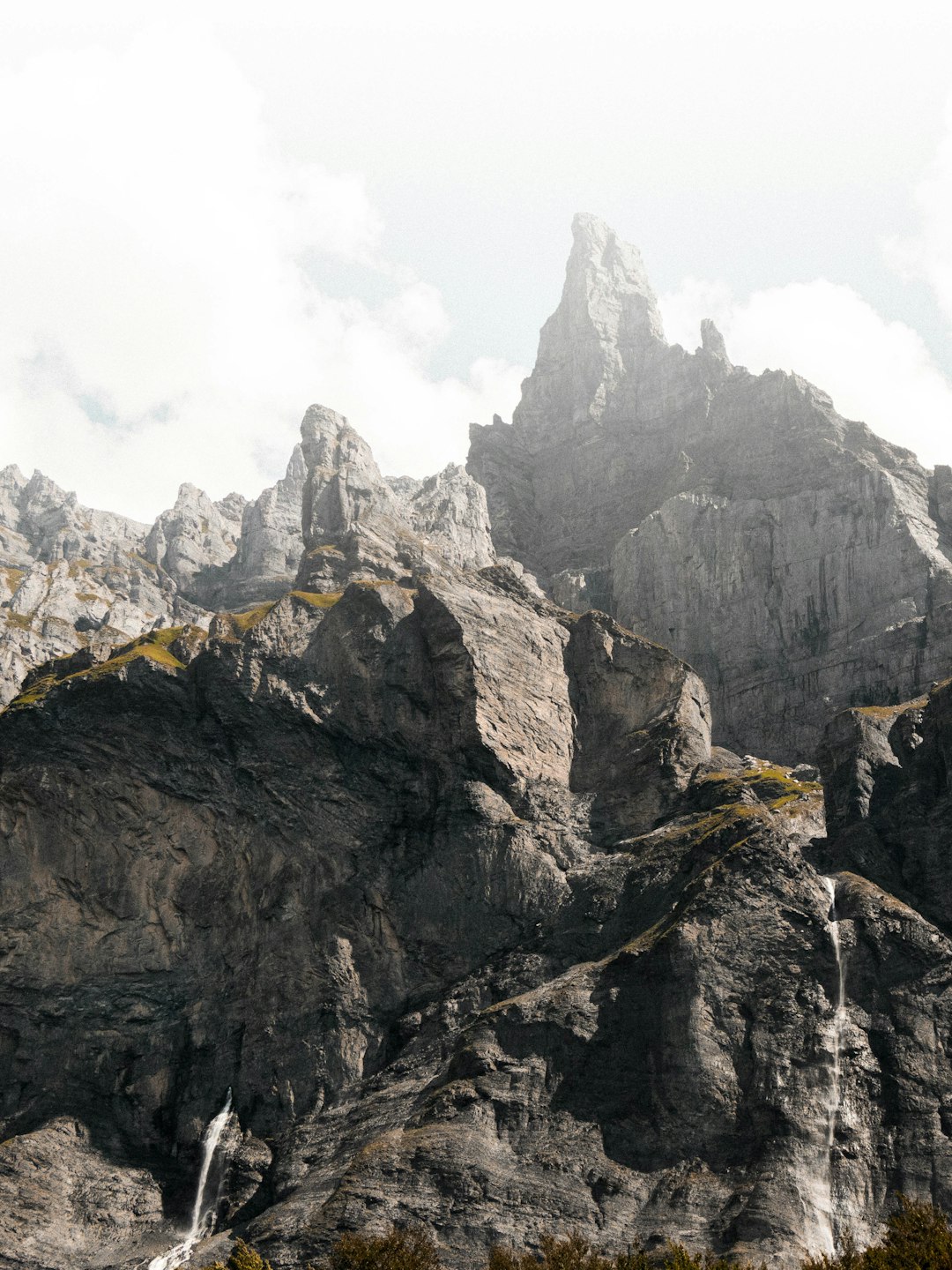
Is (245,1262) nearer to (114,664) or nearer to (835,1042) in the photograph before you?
(835,1042)

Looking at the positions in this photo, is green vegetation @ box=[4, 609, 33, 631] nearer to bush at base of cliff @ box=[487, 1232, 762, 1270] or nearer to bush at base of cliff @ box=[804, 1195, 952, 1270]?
bush at base of cliff @ box=[487, 1232, 762, 1270]

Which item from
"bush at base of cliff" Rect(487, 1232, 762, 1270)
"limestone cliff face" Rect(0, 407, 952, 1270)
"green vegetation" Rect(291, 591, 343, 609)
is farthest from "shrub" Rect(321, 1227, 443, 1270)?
"green vegetation" Rect(291, 591, 343, 609)

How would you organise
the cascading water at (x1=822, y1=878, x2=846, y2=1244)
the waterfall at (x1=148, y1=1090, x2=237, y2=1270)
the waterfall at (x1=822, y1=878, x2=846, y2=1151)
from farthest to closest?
the waterfall at (x1=148, y1=1090, x2=237, y2=1270)
the waterfall at (x1=822, y1=878, x2=846, y2=1151)
the cascading water at (x1=822, y1=878, x2=846, y2=1244)

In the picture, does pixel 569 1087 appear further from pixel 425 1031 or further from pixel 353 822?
pixel 353 822

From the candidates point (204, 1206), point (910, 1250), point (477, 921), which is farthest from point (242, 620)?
point (910, 1250)

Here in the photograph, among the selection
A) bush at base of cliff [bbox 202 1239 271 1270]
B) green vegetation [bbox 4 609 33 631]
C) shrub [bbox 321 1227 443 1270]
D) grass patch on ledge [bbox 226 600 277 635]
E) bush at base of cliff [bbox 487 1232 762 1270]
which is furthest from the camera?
green vegetation [bbox 4 609 33 631]

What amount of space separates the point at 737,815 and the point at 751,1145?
89.8ft

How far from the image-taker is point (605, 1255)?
8075 centimetres

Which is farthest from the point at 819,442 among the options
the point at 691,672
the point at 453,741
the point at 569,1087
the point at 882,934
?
the point at 569,1087

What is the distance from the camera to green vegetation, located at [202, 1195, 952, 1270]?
62.8 metres

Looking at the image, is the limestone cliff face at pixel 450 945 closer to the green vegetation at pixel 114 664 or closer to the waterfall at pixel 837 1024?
the waterfall at pixel 837 1024

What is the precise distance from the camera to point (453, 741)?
12050 cm

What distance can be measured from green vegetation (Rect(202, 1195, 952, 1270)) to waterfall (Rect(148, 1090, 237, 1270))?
17.9m

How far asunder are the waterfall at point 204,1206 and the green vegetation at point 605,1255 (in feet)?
58.8
